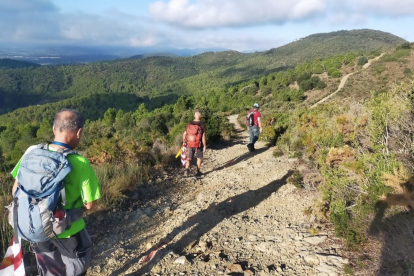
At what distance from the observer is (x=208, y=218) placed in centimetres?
424

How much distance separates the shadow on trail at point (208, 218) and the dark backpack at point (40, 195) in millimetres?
1546

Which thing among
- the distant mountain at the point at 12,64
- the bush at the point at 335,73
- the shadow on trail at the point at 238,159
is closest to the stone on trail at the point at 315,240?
the shadow on trail at the point at 238,159

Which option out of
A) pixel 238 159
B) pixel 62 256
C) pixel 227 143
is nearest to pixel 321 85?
pixel 227 143

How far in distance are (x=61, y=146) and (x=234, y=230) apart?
2.75m

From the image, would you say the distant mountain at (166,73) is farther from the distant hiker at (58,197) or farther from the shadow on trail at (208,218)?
the distant hiker at (58,197)

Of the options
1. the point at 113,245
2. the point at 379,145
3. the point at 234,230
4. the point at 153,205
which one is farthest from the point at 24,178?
the point at 379,145

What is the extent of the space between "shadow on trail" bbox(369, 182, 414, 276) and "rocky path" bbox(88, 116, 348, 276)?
432mm

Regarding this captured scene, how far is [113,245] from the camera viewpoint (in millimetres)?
3508

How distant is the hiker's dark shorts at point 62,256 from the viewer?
6.43 feet

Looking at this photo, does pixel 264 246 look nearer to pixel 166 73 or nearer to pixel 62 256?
pixel 62 256

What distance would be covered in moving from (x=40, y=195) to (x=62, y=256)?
1.90 feet

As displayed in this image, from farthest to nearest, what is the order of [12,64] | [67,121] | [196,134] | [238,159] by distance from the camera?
1. [12,64]
2. [238,159]
3. [196,134]
4. [67,121]

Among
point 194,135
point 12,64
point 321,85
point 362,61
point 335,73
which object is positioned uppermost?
point 12,64

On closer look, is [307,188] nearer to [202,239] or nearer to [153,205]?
[202,239]
